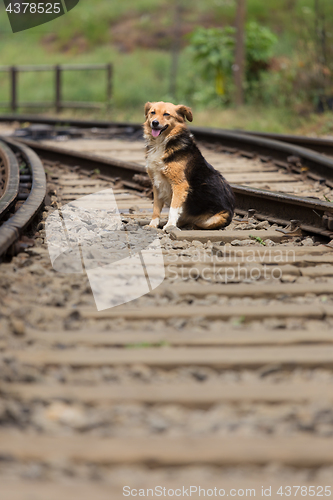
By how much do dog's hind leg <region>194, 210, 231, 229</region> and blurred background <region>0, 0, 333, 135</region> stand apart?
768cm

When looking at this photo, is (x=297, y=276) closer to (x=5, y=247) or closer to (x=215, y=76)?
(x=5, y=247)

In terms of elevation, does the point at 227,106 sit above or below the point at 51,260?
below

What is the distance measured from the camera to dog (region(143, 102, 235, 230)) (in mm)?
4767

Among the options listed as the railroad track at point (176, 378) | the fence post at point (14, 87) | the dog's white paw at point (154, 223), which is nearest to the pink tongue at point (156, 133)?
the dog's white paw at point (154, 223)

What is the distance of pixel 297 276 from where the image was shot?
3.43m

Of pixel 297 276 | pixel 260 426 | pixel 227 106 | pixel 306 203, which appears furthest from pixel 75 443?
pixel 227 106

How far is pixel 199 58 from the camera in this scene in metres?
17.4

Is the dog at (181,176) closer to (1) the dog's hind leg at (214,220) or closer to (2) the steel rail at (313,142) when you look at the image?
(1) the dog's hind leg at (214,220)

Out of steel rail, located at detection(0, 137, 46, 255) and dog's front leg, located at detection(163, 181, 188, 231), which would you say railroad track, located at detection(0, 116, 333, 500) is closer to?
steel rail, located at detection(0, 137, 46, 255)

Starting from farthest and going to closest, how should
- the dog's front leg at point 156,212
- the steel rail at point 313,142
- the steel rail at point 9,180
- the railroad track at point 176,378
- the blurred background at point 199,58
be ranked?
the blurred background at point 199,58, the steel rail at point 313,142, the dog's front leg at point 156,212, the steel rail at point 9,180, the railroad track at point 176,378

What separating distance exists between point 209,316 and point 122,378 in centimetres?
71

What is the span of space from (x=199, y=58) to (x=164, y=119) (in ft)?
44.1

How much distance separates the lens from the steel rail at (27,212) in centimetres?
352

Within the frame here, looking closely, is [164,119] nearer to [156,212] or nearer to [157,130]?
[157,130]
